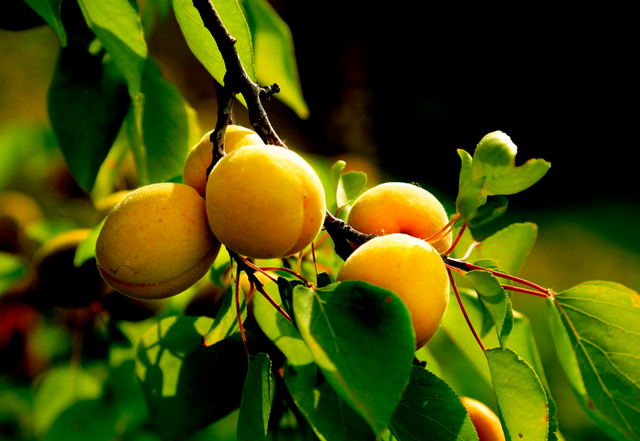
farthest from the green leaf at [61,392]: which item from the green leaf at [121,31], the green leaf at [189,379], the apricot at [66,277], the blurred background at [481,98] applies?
the blurred background at [481,98]

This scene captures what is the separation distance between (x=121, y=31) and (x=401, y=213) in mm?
327

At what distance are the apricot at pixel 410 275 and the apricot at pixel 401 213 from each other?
74 mm

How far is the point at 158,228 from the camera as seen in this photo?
0.43 metres

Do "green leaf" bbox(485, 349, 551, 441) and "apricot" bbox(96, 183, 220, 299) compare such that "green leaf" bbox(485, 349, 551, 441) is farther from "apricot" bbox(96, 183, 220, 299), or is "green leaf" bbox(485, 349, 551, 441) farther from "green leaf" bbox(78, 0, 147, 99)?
"green leaf" bbox(78, 0, 147, 99)

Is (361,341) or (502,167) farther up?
(502,167)

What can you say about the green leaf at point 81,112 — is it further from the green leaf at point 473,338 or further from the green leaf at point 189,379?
the green leaf at point 473,338

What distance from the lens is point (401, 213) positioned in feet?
1.66

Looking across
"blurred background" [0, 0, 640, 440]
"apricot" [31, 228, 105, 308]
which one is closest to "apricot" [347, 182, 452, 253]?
"apricot" [31, 228, 105, 308]

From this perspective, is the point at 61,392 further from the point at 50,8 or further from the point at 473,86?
the point at 473,86

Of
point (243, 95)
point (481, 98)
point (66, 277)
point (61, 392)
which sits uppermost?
point (243, 95)

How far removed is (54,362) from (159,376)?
1.34 feet

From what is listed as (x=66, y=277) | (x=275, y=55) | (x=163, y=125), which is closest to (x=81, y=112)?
(x=163, y=125)

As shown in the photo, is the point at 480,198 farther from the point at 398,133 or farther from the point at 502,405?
the point at 398,133

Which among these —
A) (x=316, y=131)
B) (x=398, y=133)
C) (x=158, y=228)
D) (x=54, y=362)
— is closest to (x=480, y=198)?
(x=158, y=228)
